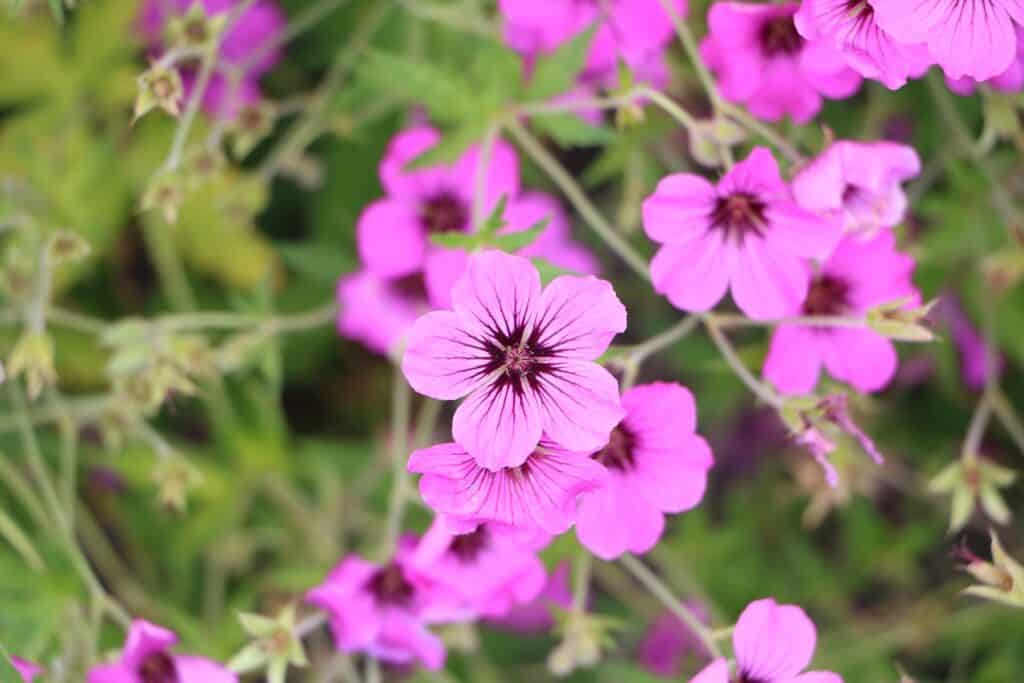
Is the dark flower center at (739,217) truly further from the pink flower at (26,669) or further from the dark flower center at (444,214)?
the pink flower at (26,669)

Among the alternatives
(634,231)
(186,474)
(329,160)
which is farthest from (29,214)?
(634,231)

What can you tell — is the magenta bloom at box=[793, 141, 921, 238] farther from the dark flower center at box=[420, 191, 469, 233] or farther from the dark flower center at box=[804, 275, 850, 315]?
the dark flower center at box=[420, 191, 469, 233]

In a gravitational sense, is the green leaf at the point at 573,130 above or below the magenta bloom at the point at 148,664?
above

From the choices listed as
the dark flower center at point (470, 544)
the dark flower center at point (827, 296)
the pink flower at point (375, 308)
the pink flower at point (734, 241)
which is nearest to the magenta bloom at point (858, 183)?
the pink flower at point (734, 241)

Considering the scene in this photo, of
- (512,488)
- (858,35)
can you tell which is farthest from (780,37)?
(512,488)

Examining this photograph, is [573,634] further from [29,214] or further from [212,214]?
[212,214]

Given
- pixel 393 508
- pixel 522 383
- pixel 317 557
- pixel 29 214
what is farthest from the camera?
pixel 317 557
